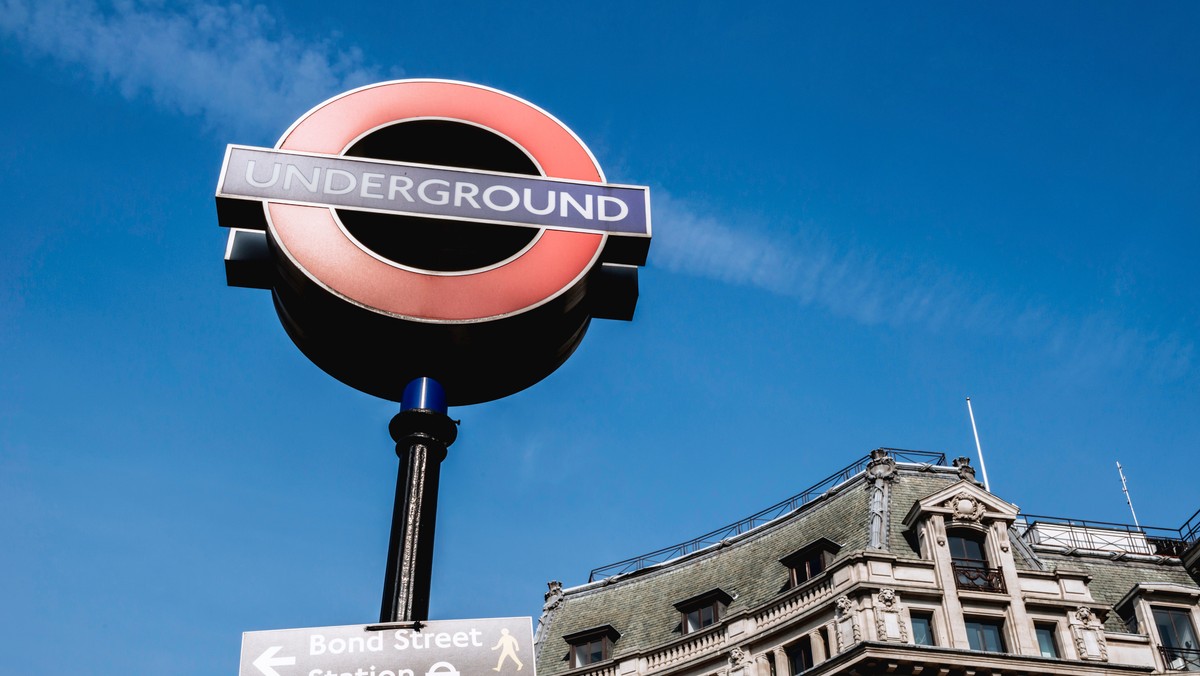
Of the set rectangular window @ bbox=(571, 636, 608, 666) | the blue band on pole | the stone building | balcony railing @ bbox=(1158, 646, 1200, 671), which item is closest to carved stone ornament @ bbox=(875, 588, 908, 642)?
the stone building

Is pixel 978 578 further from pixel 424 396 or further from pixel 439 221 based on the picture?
pixel 424 396

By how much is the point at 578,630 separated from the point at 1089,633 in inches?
635

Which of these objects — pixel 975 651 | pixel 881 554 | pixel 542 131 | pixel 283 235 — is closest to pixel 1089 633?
pixel 975 651

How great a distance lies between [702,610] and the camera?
127ft

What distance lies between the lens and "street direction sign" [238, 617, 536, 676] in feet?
30.8

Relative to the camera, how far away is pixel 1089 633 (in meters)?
34.4

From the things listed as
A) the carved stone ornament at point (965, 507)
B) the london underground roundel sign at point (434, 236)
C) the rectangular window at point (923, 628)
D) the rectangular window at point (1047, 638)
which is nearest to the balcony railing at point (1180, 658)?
the rectangular window at point (1047, 638)

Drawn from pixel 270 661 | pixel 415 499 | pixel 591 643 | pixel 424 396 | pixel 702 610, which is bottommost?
pixel 270 661

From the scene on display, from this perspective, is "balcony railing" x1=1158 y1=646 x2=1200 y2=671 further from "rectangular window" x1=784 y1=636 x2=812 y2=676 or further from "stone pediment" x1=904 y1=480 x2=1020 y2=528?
"rectangular window" x1=784 y1=636 x2=812 y2=676

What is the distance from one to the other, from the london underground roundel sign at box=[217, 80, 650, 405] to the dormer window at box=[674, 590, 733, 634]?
26273 mm

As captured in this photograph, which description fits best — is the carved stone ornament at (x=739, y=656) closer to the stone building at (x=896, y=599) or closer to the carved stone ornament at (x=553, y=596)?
the stone building at (x=896, y=599)

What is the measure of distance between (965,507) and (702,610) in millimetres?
8646

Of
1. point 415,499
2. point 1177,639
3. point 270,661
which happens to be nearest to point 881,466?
point 1177,639

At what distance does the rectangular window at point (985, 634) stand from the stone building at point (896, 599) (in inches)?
1.6
